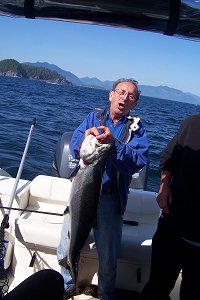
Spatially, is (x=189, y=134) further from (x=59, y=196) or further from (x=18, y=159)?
(x=18, y=159)

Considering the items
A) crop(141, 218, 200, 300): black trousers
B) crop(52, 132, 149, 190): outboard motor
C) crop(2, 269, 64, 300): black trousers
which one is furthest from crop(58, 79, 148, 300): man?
crop(52, 132, 149, 190): outboard motor

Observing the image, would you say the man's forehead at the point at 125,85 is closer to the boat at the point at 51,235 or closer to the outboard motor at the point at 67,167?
the boat at the point at 51,235

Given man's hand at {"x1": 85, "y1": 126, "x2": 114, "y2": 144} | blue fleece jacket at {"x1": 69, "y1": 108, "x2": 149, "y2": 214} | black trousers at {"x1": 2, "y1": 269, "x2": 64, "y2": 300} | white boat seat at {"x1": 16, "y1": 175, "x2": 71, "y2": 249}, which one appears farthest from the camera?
white boat seat at {"x1": 16, "y1": 175, "x2": 71, "y2": 249}

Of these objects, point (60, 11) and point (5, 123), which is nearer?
point (60, 11)

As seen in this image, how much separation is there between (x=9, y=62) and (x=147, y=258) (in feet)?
534

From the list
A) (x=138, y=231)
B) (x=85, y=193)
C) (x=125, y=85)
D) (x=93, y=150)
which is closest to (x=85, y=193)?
(x=85, y=193)

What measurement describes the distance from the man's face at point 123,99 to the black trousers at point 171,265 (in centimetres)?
103

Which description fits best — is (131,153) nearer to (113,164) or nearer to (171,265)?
(113,164)

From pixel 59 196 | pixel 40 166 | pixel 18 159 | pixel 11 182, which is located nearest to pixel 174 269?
pixel 59 196

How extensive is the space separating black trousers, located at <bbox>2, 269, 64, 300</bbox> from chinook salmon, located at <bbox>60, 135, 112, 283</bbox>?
2.88 feet

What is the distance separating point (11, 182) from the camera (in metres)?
4.35

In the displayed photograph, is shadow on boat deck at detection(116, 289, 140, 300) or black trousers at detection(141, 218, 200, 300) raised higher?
black trousers at detection(141, 218, 200, 300)

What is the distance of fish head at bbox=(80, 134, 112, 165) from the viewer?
2.56 meters

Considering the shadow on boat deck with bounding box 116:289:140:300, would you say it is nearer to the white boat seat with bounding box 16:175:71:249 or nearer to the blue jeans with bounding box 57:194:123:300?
the blue jeans with bounding box 57:194:123:300
